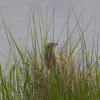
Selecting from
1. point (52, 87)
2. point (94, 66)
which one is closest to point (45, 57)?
point (52, 87)

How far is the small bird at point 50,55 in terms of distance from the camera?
2.81 m

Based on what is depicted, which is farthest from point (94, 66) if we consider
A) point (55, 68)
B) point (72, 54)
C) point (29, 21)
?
point (29, 21)

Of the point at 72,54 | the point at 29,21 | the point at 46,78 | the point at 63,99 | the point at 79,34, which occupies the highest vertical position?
the point at 29,21

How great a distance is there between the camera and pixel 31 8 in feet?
9.73

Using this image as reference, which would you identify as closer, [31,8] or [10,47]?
[10,47]

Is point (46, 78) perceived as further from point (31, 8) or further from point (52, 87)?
point (31, 8)

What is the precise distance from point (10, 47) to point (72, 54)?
29.6 inches

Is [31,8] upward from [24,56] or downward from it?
upward

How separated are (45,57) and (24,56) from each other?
26 centimetres

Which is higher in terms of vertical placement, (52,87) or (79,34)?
(79,34)

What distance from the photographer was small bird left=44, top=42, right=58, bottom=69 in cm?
281

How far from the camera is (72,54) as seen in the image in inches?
107

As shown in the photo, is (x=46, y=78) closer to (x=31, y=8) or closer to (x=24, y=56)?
(x=24, y=56)

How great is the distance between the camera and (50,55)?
2.93 metres
